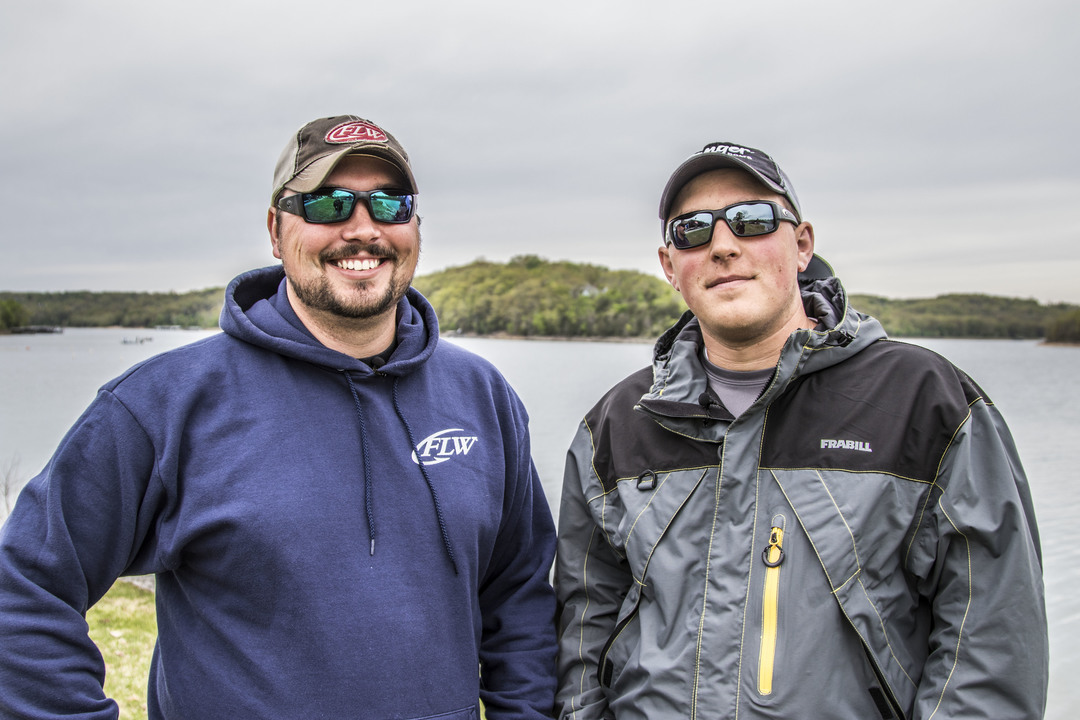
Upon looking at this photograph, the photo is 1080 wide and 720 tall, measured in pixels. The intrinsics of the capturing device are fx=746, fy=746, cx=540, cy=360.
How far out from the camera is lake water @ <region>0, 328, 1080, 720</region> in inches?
597

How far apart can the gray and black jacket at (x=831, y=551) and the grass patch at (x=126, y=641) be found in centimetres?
346

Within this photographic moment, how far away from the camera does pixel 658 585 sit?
224cm

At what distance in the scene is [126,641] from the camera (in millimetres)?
6980

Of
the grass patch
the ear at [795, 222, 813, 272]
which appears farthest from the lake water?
the grass patch

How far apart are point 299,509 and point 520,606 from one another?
2.96ft

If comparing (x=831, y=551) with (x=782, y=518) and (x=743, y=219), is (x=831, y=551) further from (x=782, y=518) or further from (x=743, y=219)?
(x=743, y=219)

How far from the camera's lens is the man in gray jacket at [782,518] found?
77.3 inches

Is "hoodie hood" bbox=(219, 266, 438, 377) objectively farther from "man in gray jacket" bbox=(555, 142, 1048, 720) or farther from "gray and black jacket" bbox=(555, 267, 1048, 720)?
"gray and black jacket" bbox=(555, 267, 1048, 720)

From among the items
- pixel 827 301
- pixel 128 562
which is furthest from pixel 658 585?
pixel 128 562

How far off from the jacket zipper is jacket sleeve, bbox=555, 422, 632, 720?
56cm

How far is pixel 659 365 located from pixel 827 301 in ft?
2.00

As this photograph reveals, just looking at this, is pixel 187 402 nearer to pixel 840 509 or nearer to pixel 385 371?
pixel 385 371

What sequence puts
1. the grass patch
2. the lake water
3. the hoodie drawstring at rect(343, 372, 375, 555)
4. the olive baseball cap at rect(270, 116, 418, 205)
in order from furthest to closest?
the lake water, the grass patch, the olive baseball cap at rect(270, 116, 418, 205), the hoodie drawstring at rect(343, 372, 375, 555)

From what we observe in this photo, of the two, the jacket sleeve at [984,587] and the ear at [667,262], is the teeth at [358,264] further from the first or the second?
the jacket sleeve at [984,587]
